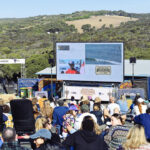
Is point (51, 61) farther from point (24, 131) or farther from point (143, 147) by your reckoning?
point (143, 147)

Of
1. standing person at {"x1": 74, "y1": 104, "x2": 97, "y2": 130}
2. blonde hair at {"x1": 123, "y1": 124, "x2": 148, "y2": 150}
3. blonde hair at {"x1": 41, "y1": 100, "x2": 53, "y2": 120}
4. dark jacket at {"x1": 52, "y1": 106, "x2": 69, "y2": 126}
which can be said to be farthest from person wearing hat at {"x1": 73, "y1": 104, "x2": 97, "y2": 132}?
blonde hair at {"x1": 123, "y1": 124, "x2": 148, "y2": 150}

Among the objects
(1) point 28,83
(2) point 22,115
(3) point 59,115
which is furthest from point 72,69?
(2) point 22,115

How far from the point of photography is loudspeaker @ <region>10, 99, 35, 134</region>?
848 cm

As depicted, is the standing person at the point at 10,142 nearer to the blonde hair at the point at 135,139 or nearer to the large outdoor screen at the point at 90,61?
the blonde hair at the point at 135,139

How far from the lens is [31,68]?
40219 mm

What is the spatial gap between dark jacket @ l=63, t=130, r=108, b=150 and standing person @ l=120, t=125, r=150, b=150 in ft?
1.95

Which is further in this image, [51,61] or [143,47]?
[143,47]

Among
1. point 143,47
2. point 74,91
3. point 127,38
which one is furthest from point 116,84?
point 127,38

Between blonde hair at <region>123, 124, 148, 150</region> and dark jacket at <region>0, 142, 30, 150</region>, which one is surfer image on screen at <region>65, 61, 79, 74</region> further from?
dark jacket at <region>0, 142, 30, 150</region>

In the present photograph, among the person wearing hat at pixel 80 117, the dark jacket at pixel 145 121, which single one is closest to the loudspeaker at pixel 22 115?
the person wearing hat at pixel 80 117

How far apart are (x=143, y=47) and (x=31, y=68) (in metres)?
29.3

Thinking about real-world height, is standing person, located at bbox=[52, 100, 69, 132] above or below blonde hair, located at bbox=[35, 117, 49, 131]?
below

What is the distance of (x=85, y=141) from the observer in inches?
206

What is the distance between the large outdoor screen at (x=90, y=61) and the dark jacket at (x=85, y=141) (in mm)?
18142
